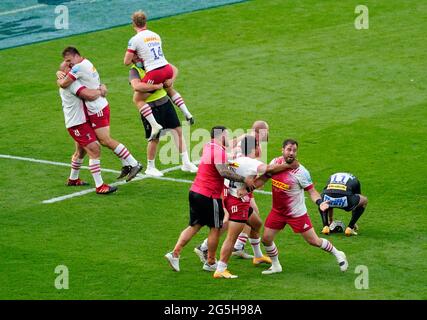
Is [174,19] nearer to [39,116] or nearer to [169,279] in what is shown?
[39,116]

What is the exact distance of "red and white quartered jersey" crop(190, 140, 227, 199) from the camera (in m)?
14.4

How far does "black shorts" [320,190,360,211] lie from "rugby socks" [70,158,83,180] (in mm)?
4568

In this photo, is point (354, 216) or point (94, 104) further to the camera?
point (94, 104)

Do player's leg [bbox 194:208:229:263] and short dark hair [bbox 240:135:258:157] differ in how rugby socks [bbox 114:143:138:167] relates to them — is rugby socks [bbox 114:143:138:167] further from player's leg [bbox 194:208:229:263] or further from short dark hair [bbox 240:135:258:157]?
short dark hair [bbox 240:135:258:157]

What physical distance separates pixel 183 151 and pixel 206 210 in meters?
5.12

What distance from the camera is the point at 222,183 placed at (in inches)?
573

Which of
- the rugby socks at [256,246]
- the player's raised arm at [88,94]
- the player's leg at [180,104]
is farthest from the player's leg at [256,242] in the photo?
the player's leg at [180,104]

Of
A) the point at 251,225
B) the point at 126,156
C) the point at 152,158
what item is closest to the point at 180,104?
the point at 152,158

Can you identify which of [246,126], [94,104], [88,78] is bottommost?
[246,126]

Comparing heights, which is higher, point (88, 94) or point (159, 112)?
point (88, 94)

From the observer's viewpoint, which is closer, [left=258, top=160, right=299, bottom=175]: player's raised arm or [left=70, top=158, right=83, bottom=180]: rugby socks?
[left=258, top=160, right=299, bottom=175]: player's raised arm

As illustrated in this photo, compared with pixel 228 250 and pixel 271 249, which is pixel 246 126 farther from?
pixel 228 250

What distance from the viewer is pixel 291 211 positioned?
14500mm

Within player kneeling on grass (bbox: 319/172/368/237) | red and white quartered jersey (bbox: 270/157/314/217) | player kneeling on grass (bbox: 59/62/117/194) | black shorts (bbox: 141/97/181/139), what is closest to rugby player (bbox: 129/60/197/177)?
black shorts (bbox: 141/97/181/139)
